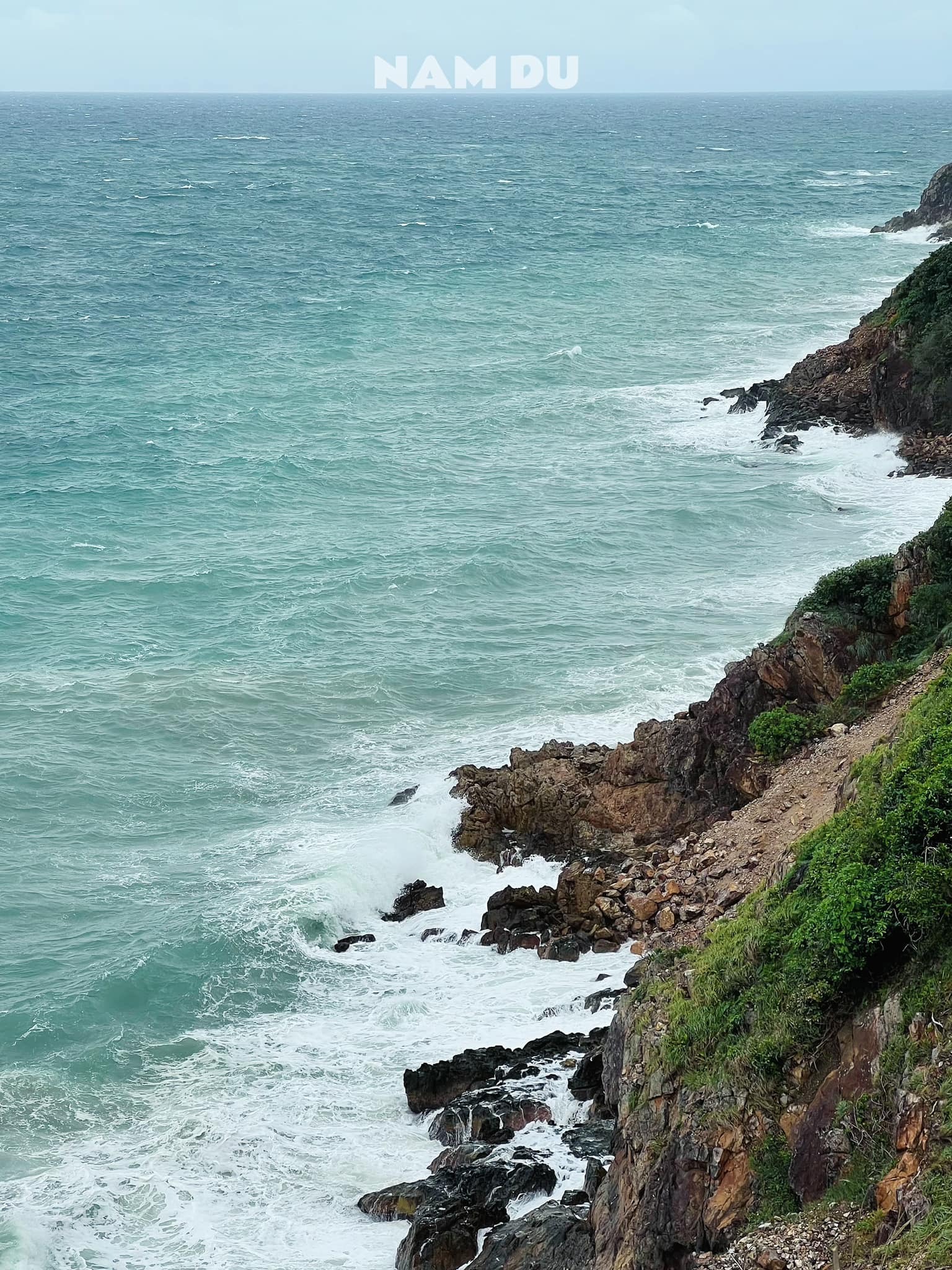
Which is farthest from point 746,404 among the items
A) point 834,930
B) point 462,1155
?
point 834,930

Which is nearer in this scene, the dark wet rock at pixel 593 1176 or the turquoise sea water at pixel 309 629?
the dark wet rock at pixel 593 1176

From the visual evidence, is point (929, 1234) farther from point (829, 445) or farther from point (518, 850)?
point (829, 445)

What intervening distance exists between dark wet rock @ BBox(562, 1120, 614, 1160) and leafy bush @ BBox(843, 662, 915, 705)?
10.1m

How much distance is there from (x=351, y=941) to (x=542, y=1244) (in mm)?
10003

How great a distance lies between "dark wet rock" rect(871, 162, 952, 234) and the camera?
9594 cm

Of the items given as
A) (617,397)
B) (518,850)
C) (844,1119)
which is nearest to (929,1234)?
(844,1119)

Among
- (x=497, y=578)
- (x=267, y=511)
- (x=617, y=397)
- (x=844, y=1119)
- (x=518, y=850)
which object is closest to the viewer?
(x=844, y=1119)

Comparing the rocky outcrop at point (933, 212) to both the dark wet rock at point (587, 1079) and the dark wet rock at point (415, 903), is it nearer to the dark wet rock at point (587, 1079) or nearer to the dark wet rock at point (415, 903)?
the dark wet rock at point (415, 903)

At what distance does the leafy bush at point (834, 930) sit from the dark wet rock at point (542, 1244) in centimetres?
235

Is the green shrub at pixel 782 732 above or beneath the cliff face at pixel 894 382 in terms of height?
beneath

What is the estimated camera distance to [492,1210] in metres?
16.7

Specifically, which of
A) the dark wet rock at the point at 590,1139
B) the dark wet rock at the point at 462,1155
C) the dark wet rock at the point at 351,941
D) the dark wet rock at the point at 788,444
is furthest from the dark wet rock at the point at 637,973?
the dark wet rock at the point at 788,444

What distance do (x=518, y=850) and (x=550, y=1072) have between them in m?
7.56

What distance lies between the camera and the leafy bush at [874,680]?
24.6 m
